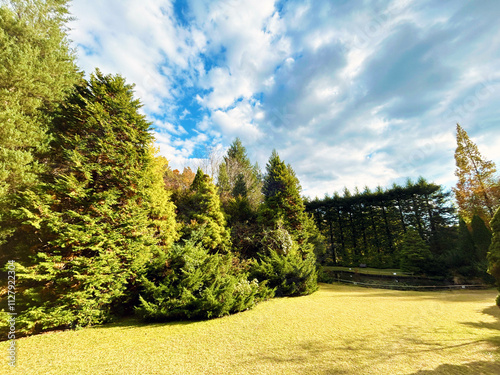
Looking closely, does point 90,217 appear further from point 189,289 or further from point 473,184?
point 473,184

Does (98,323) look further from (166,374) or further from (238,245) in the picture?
(238,245)

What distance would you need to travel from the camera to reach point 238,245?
14.7 metres

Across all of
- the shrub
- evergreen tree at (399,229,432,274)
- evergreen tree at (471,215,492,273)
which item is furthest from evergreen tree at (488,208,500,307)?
evergreen tree at (399,229,432,274)

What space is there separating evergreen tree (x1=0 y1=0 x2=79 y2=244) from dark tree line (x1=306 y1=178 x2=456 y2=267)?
25.8 metres

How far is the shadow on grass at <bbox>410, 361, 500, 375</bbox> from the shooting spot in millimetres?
3555

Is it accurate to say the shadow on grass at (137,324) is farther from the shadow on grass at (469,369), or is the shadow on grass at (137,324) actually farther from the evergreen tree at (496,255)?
the evergreen tree at (496,255)

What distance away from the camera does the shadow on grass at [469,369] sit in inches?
140

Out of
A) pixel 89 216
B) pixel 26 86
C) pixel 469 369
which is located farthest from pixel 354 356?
pixel 26 86

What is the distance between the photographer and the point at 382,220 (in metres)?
25.7

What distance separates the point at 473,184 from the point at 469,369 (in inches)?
1008

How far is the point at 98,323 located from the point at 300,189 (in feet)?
48.9

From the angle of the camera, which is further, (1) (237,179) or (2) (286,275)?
(1) (237,179)

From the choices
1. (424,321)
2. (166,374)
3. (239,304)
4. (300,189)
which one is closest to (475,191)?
(300,189)

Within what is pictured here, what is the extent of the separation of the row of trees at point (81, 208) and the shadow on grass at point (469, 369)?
5873mm
